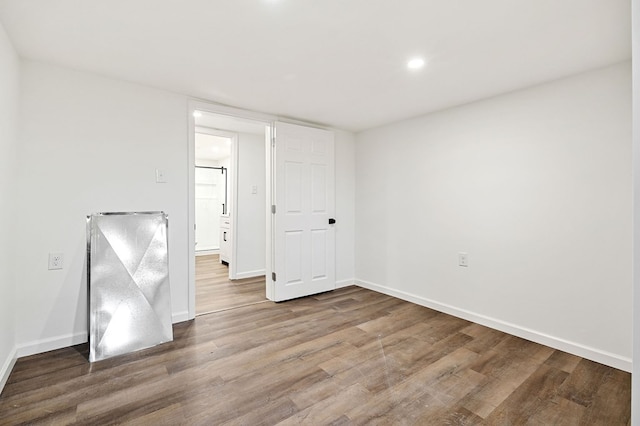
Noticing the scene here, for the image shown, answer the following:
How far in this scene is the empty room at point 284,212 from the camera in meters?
1.71

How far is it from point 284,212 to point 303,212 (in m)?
0.28

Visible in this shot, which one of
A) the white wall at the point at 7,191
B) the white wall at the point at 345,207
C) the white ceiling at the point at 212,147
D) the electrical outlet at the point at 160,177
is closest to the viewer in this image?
the white wall at the point at 7,191

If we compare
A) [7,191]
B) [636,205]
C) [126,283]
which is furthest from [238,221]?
[636,205]

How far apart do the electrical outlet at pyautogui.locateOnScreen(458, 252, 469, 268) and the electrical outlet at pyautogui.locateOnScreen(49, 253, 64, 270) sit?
11.9 feet

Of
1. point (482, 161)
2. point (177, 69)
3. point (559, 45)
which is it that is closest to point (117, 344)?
point (177, 69)

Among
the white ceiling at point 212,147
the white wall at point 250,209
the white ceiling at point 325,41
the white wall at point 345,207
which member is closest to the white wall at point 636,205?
the white ceiling at point 325,41

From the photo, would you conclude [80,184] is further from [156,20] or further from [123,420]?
[123,420]

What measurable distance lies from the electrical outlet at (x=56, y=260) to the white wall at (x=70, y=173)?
3 centimetres

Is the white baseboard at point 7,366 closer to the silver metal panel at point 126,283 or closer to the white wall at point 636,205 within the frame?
the silver metal panel at point 126,283

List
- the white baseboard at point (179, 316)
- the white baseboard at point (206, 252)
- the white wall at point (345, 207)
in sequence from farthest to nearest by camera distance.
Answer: the white baseboard at point (206, 252), the white wall at point (345, 207), the white baseboard at point (179, 316)

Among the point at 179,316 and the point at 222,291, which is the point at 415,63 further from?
the point at 222,291

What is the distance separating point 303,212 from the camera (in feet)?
12.4

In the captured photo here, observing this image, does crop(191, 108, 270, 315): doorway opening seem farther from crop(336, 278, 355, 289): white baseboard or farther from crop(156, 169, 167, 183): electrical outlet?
crop(336, 278, 355, 289): white baseboard

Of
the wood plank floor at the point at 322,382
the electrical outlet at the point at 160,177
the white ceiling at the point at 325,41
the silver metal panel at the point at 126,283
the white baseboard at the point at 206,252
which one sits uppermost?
the white ceiling at the point at 325,41
